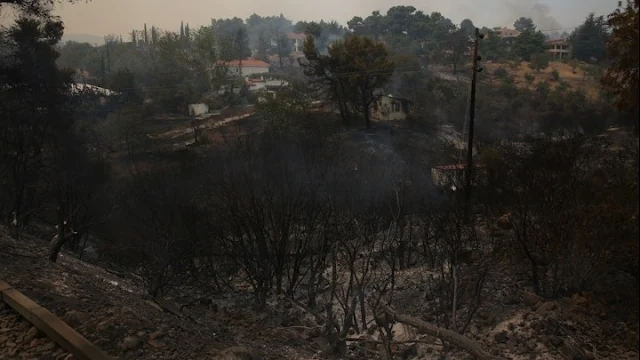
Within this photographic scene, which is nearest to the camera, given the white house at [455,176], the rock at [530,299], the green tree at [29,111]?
the rock at [530,299]

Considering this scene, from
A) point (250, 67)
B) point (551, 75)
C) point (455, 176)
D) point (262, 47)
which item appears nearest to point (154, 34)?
point (250, 67)

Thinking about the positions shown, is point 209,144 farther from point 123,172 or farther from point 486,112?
point 486,112

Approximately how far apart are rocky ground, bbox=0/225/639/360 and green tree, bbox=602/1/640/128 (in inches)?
76.3

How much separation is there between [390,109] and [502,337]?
109 ft

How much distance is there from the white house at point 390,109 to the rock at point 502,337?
32.6m

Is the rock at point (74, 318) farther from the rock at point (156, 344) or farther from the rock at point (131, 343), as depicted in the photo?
the rock at point (156, 344)

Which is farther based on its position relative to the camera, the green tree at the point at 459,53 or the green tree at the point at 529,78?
the green tree at the point at 459,53

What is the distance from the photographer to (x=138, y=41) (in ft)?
327

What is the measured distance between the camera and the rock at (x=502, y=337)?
9.85 m

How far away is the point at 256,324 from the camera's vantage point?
11.2 meters

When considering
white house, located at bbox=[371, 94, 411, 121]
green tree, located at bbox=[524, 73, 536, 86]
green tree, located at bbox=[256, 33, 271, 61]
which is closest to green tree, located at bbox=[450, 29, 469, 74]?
green tree, located at bbox=[524, 73, 536, 86]

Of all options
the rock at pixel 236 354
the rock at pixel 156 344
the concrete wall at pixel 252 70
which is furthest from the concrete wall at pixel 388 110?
the concrete wall at pixel 252 70

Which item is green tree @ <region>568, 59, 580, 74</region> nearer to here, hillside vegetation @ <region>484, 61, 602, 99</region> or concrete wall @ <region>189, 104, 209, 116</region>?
hillside vegetation @ <region>484, 61, 602, 99</region>

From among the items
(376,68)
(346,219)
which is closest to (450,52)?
(376,68)
